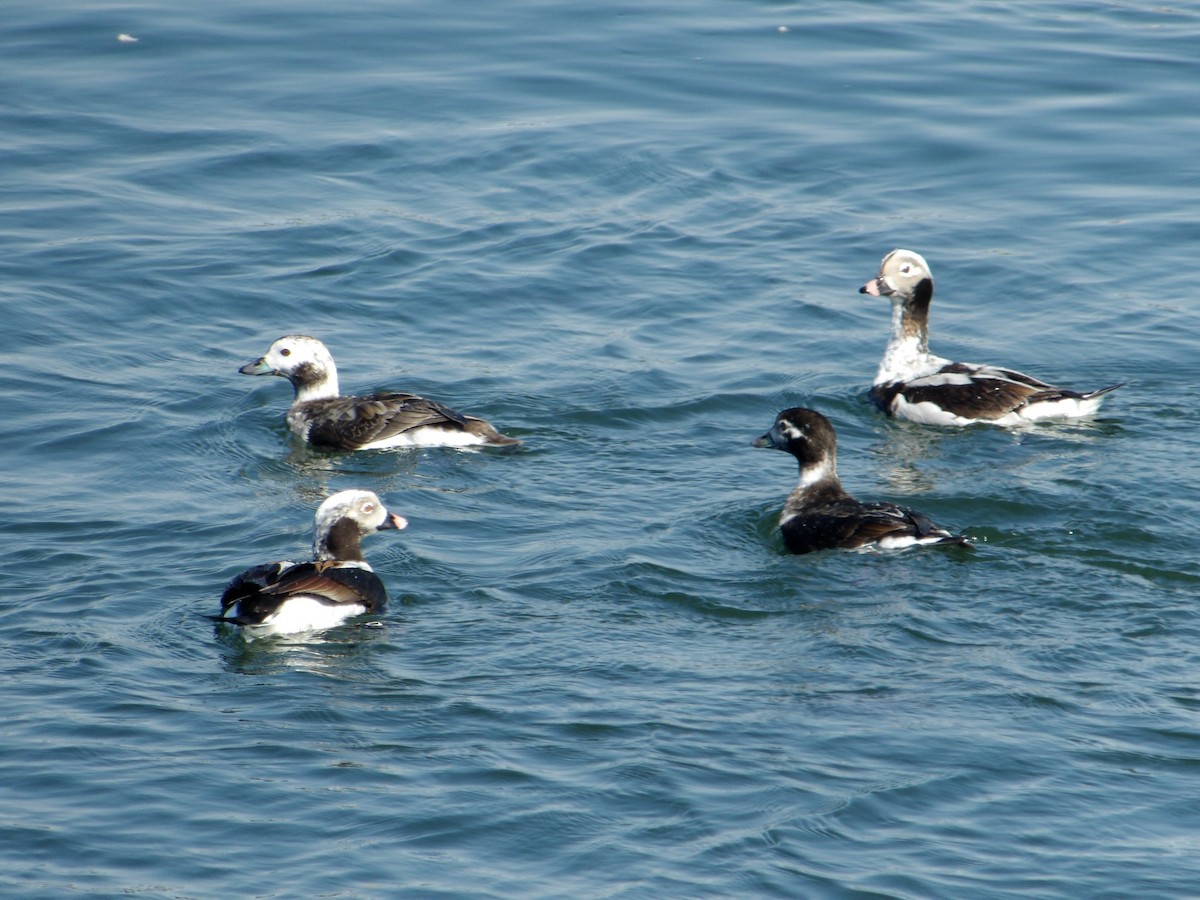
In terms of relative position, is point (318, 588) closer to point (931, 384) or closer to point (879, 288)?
point (931, 384)

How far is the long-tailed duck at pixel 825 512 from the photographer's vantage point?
11.6 meters

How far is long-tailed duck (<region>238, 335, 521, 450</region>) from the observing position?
13.8m

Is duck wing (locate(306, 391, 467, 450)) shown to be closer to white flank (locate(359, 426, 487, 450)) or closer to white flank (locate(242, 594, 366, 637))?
white flank (locate(359, 426, 487, 450))

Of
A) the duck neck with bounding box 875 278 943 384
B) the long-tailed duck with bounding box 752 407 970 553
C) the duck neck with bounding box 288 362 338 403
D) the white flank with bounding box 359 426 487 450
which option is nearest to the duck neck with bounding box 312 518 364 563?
the white flank with bounding box 359 426 487 450

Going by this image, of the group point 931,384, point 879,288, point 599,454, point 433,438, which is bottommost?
point 599,454

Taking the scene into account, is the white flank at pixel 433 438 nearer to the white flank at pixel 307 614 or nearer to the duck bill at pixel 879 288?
the white flank at pixel 307 614

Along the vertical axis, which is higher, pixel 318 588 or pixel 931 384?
pixel 931 384

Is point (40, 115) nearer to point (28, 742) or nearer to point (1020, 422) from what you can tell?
point (1020, 422)

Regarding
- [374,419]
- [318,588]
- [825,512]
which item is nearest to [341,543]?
[318,588]

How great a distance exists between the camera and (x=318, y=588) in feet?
34.8

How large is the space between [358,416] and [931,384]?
188 inches

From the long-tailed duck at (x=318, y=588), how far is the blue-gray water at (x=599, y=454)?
0.21m

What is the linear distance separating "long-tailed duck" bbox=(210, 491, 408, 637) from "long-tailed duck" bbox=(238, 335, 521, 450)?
8.21 ft

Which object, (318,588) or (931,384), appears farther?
(931,384)
